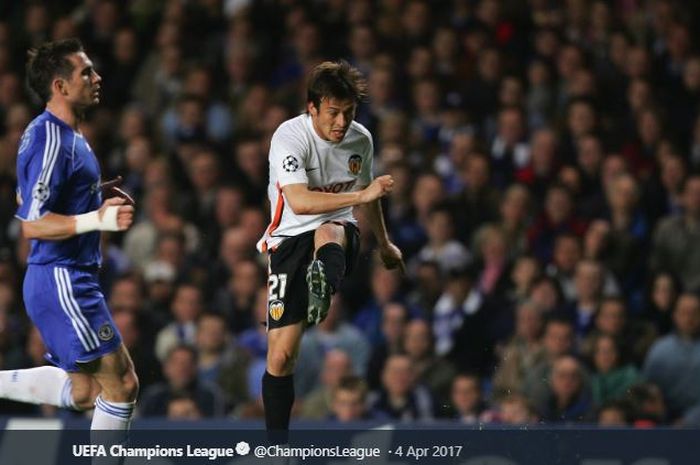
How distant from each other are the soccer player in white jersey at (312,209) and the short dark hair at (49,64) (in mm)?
1011

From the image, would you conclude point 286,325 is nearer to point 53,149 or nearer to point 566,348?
point 53,149

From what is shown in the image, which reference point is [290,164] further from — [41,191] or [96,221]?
[41,191]

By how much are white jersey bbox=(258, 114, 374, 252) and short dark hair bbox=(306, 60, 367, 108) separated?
0.20 m

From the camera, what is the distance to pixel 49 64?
7.45 metres

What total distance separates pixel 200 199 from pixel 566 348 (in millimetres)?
3343

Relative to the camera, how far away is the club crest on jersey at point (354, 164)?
7648 millimetres

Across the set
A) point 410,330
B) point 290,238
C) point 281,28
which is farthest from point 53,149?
point 281,28

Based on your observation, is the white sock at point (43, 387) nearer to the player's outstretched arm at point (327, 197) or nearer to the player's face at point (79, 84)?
the player's face at point (79, 84)

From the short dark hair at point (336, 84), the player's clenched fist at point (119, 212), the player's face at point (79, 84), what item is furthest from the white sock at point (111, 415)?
the short dark hair at point (336, 84)

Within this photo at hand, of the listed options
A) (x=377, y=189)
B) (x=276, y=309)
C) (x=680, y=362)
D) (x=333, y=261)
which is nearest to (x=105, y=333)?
(x=276, y=309)

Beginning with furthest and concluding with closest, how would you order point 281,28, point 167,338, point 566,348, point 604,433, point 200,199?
point 281,28 < point 200,199 < point 167,338 < point 566,348 < point 604,433

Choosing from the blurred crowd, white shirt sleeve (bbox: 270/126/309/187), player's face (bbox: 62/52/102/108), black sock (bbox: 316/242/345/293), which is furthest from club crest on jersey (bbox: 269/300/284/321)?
the blurred crowd

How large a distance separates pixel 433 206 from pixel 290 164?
168 inches

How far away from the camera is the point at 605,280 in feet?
36.4
